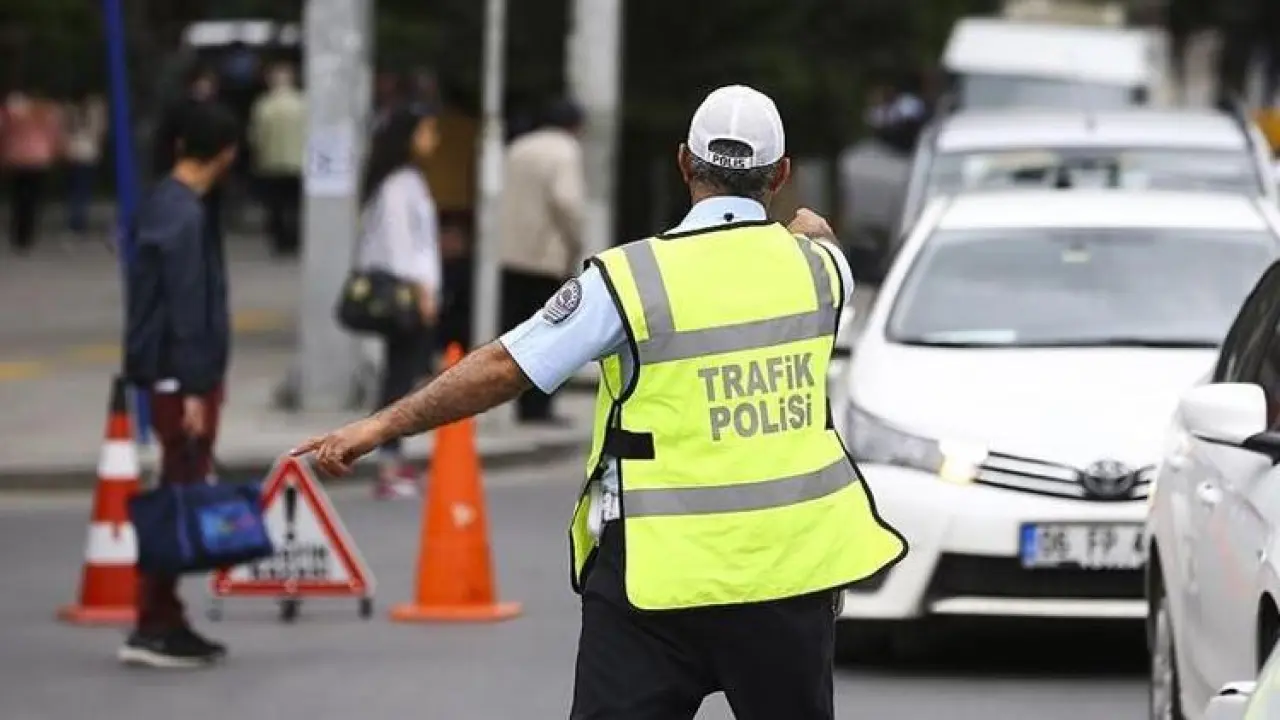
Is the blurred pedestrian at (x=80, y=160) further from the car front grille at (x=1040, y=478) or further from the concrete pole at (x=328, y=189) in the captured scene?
the car front grille at (x=1040, y=478)

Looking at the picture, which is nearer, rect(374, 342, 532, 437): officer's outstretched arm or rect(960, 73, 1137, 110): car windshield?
rect(374, 342, 532, 437): officer's outstretched arm

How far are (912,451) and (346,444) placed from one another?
449 cm

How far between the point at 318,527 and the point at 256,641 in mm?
481

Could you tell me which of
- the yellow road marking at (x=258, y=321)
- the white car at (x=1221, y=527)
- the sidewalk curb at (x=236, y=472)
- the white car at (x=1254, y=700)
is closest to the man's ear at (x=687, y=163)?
the white car at (x=1254, y=700)

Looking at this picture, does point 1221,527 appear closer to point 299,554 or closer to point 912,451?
point 912,451

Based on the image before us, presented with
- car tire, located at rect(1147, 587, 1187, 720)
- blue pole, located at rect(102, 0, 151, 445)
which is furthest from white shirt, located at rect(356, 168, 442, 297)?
car tire, located at rect(1147, 587, 1187, 720)

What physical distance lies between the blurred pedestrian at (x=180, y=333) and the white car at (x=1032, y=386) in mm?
2005

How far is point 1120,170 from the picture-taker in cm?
1581

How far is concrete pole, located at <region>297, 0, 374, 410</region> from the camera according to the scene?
61.5 ft

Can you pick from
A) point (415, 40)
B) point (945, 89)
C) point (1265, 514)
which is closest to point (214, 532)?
point (1265, 514)

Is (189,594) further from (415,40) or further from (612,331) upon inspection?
(415,40)

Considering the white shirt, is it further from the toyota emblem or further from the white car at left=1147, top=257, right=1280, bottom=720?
the white car at left=1147, top=257, right=1280, bottom=720

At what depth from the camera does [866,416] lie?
10.6 m

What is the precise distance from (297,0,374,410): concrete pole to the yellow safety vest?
1283 centimetres
